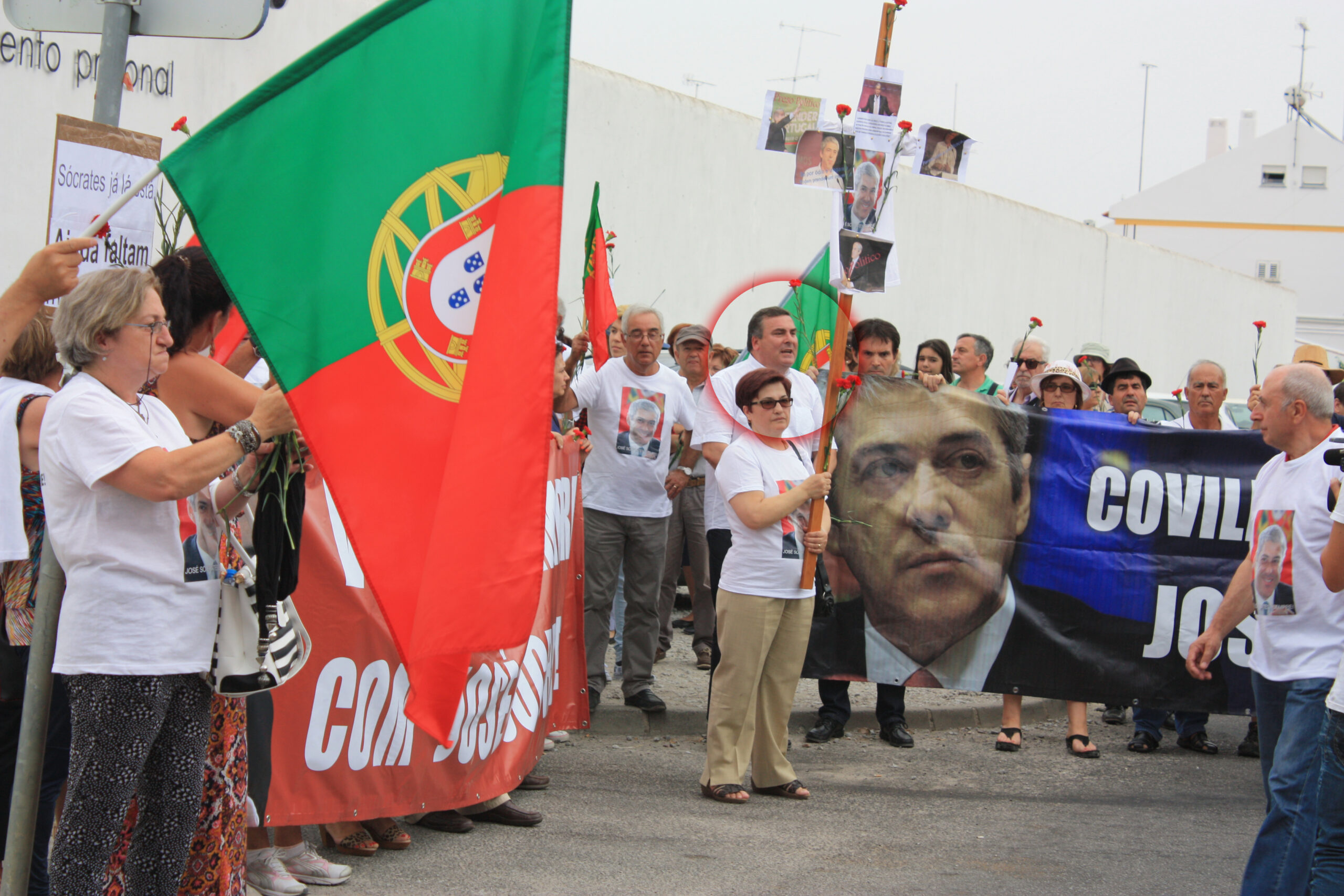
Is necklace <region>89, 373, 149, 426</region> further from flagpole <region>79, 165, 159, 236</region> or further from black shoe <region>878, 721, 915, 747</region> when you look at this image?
black shoe <region>878, 721, 915, 747</region>

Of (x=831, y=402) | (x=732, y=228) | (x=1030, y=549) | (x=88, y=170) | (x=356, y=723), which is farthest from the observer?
(x=732, y=228)

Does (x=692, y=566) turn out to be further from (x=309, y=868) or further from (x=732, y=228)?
(x=732, y=228)

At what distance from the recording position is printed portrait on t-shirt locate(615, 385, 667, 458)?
22.2 ft

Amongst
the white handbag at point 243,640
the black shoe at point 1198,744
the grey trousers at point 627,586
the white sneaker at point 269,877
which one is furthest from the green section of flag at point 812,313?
the white handbag at point 243,640

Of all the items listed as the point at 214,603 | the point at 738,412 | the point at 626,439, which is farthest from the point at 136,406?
the point at 626,439

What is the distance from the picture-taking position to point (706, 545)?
7.82 m

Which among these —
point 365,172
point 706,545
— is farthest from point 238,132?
→ point 706,545

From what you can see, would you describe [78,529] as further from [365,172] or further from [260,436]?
[365,172]

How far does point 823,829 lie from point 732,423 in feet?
6.13

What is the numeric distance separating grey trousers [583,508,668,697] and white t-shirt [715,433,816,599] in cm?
125

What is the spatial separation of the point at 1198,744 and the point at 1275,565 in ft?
11.0

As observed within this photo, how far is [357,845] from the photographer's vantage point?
A: 4453 millimetres

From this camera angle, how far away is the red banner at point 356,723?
418 centimetres

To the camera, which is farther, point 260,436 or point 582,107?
point 582,107
